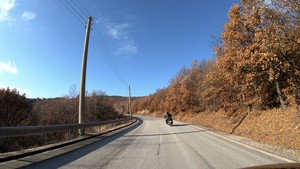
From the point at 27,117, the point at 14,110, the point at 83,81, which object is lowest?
the point at 27,117

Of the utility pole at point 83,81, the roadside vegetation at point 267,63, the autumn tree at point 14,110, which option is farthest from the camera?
the autumn tree at point 14,110

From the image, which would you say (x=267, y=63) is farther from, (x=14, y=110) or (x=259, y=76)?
(x=14, y=110)

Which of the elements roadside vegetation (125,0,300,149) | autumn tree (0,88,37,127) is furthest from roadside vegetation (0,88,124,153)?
roadside vegetation (125,0,300,149)

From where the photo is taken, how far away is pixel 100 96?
39.1 metres

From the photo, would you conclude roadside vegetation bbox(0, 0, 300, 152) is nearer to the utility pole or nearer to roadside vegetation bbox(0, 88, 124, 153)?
roadside vegetation bbox(0, 88, 124, 153)

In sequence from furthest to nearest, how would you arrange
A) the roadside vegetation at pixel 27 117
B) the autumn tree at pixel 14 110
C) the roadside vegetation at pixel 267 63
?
the autumn tree at pixel 14 110, the roadside vegetation at pixel 27 117, the roadside vegetation at pixel 267 63

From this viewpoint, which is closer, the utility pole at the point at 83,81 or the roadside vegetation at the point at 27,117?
the utility pole at the point at 83,81

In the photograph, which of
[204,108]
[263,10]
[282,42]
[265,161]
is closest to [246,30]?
[263,10]

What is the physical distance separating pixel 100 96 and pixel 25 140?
26358mm

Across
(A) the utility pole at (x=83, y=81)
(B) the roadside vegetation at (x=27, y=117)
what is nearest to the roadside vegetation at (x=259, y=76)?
(B) the roadside vegetation at (x=27, y=117)

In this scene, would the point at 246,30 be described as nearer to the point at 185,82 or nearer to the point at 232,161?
the point at 232,161

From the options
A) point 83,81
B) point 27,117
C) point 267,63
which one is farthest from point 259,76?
point 27,117

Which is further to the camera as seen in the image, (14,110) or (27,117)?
(27,117)

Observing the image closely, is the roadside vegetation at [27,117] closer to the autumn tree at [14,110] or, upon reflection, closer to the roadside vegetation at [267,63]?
the autumn tree at [14,110]
